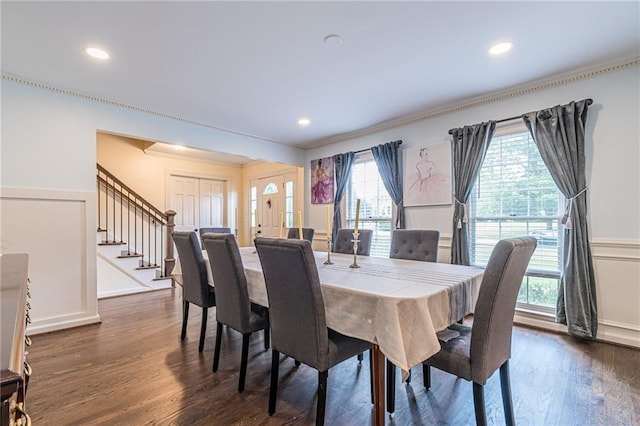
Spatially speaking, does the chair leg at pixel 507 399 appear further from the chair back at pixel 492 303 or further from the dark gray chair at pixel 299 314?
the dark gray chair at pixel 299 314

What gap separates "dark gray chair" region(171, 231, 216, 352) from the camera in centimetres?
255

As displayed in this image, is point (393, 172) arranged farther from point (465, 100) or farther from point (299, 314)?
point (299, 314)

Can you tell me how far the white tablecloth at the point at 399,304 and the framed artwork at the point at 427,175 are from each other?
175 centimetres

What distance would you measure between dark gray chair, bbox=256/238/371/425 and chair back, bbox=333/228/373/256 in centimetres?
143

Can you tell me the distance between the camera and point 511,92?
315cm

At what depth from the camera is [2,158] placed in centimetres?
282

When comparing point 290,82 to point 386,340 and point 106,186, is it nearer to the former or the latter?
point 386,340

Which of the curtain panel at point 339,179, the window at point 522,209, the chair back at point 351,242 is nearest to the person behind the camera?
the window at point 522,209

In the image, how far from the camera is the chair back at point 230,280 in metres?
2.01

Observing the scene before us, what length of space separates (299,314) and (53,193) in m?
3.07

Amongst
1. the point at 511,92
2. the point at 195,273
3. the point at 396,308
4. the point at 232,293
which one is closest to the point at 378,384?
the point at 396,308

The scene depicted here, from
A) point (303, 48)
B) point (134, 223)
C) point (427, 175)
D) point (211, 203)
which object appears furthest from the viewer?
point (211, 203)

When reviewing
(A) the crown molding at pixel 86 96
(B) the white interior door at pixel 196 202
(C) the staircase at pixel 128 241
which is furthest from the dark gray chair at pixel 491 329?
(B) the white interior door at pixel 196 202

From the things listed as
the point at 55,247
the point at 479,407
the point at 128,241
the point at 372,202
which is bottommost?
the point at 479,407
